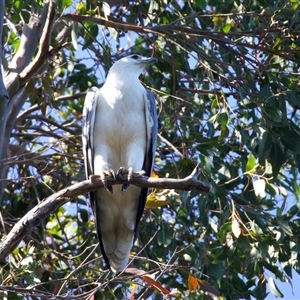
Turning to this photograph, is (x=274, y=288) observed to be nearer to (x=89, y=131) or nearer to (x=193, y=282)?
(x=193, y=282)

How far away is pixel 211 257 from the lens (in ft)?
20.7

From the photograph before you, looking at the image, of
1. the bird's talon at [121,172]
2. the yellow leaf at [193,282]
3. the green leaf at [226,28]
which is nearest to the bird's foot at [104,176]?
the bird's talon at [121,172]

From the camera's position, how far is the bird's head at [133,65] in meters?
6.30

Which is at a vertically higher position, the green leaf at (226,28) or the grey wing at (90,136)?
the green leaf at (226,28)

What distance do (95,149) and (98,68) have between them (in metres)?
1.76

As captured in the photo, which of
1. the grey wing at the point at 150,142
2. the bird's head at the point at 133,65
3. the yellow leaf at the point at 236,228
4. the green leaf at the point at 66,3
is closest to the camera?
the green leaf at the point at 66,3

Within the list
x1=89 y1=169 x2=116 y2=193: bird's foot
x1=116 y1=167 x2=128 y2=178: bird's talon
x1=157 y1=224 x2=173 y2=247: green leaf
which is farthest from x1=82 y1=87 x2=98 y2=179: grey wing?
x1=157 y1=224 x2=173 y2=247: green leaf

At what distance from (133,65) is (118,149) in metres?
0.88

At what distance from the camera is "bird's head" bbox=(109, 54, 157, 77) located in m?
6.30

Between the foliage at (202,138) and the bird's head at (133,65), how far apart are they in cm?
13

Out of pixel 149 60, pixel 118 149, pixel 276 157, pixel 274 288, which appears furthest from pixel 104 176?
pixel 274 288

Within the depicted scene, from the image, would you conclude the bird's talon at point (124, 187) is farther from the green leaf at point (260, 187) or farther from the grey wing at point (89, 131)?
the green leaf at point (260, 187)

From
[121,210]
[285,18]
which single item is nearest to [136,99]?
[121,210]

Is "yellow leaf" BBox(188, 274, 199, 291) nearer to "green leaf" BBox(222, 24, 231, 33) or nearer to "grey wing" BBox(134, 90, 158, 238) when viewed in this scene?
"grey wing" BBox(134, 90, 158, 238)
